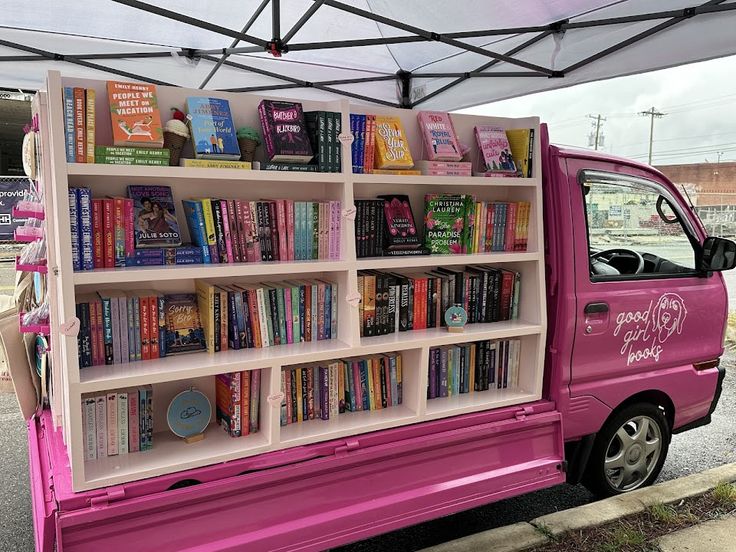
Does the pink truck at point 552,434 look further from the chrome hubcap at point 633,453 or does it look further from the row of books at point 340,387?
the row of books at point 340,387

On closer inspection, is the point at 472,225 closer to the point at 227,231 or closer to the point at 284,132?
the point at 284,132

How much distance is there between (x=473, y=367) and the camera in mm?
3084

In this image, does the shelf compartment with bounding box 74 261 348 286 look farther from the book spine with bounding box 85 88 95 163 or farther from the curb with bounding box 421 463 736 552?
the curb with bounding box 421 463 736 552

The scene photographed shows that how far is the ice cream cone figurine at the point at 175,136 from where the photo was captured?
2283 mm

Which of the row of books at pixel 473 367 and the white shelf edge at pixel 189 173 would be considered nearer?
the white shelf edge at pixel 189 173

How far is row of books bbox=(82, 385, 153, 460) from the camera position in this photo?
88.4 inches

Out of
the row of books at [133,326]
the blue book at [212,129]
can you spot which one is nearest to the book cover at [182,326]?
the row of books at [133,326]

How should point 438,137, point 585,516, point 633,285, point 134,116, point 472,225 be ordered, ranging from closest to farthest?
1. point 134,116
2. point 438,137
3. point 472,225
4. point 585,516
5. point 633,285

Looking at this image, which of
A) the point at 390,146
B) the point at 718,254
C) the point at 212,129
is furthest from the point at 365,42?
the point at 718,254

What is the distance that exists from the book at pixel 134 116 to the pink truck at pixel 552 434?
4.22 feet

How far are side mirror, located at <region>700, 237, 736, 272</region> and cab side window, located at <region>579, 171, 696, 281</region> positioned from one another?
10 centimetres

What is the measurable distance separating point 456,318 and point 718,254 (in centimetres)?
172

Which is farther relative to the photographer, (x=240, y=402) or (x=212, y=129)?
(x=240, y=402)

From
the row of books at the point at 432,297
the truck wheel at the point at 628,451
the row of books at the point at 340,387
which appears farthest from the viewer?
the truck wheel at the point at 628,451
